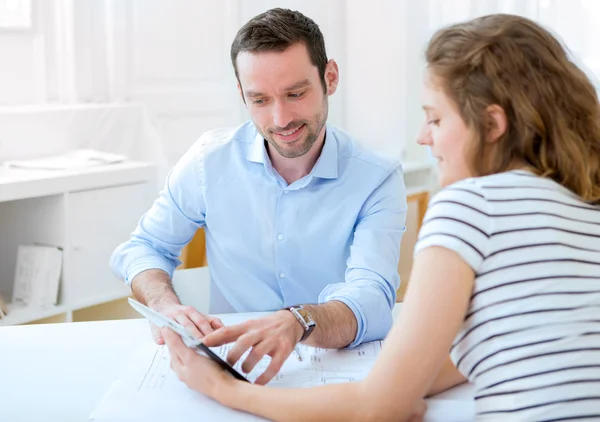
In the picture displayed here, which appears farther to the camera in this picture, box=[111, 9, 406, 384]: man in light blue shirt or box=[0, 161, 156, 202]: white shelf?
box=[0, 161, 156, 202]: white shelf

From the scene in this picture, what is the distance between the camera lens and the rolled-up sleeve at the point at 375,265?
4.94 ft

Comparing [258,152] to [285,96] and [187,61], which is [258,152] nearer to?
[285,96]

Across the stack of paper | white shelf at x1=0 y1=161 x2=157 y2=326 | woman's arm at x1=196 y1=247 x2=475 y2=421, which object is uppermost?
woman's arm at x1=196 y1=247 x2=475 y2=421

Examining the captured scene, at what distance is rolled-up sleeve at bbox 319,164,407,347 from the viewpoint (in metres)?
1.51

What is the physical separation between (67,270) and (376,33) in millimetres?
2179

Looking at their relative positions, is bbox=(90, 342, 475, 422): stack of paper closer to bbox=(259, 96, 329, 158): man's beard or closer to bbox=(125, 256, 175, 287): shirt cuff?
bbox=(125, 256, 175, 287): shirt cuff

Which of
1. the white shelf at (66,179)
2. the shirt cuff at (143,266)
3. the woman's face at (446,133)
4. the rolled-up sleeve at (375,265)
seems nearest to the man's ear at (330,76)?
the rolled-up sleeve at (375,265)

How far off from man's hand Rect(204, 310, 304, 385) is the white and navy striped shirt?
14.1 inches

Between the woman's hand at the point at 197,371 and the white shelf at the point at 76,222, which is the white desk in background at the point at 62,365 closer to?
the woman's hand at the point at 197,371

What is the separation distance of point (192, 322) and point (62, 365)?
23 centimetres

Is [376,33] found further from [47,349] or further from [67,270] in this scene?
[47,349]

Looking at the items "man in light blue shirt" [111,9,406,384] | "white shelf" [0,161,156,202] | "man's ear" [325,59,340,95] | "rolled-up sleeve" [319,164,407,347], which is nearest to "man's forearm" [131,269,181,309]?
"man in light blue shirt" [111,9,406,384]

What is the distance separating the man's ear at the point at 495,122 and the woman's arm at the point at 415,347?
0.18m

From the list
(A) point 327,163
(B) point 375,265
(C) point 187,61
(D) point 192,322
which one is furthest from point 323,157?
(C) point 187,61
